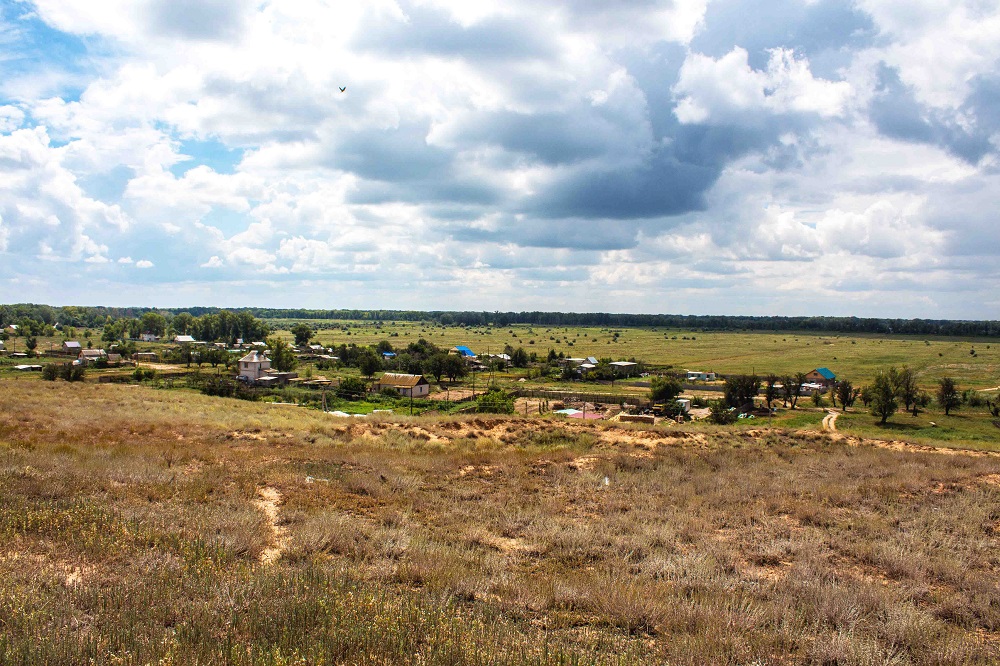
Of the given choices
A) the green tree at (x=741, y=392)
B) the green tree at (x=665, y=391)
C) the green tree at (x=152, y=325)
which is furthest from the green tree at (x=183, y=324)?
the green tree at (x=741, y=392)

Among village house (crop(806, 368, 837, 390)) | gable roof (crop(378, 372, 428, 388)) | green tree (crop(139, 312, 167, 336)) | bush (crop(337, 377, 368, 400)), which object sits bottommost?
bush (crop(337, 377, 368, 400))

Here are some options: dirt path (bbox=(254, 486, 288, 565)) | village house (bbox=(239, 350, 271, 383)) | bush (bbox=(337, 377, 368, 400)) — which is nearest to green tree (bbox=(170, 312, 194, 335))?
village house (bbox=(239, 350, 271, 383))

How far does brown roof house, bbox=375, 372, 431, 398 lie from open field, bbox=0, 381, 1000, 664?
151 feet

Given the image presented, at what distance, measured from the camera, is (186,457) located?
13.2 metres

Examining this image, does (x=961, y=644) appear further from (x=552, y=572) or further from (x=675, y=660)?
(x=552, y=572)

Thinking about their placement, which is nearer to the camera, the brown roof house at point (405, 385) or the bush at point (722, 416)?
the bush at point (722, 416)

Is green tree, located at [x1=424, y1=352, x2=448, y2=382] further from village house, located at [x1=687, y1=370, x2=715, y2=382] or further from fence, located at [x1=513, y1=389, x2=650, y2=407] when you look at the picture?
village house, located at [x1=687, y1=370, x2=715, y2=382]

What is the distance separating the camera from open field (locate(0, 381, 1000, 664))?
16.0ft

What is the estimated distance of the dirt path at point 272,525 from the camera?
7.26m

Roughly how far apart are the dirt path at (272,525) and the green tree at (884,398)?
5488 centimetres

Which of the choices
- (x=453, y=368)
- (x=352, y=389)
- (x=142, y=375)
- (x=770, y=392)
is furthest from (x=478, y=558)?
(x=142, y=375)

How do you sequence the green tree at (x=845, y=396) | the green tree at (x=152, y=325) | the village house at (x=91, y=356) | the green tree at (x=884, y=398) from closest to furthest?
the green tree at (x=884, y=398) → the green tree at (x=845, y=396) → the village house at (x=91, y=356) → the green tree at (x=152, y=325)

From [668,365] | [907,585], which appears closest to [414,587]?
[907,585]

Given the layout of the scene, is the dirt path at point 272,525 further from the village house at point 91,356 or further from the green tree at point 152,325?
the green tree at point 152,325
